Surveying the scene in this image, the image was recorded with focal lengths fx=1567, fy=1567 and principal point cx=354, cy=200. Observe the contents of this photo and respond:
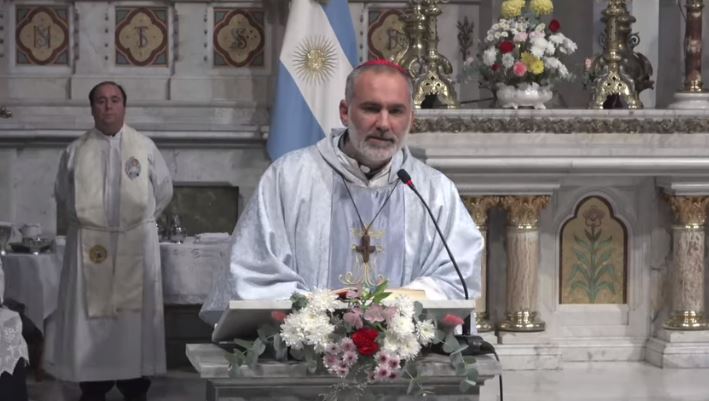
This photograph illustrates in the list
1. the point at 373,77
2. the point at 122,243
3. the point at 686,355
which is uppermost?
the point at 373,77

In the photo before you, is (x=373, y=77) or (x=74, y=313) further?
(x=74, y=313)

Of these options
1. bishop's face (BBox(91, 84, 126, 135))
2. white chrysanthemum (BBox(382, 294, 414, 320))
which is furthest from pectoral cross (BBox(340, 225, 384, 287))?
bishop's face (BBox(91, 84, 126, 135))

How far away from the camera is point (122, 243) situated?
346 inches

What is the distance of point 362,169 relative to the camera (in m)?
5.10

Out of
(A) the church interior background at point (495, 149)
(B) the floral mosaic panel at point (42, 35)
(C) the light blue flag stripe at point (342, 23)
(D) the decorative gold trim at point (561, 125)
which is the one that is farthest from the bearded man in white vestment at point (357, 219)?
(B) the floral mosaic panel at point (42, 35)

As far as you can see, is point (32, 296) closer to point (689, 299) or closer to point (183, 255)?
point (183, 255)

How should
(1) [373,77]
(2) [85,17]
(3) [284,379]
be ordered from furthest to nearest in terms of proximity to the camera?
(2) [85,17] < (1) [373,77] < (3) [284,379]

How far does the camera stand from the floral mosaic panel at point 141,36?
429 inches

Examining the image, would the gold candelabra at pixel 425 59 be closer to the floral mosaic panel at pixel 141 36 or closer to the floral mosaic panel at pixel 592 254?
the floral mosaic panel at pixel 592 254

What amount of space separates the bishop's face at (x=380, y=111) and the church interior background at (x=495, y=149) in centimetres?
394

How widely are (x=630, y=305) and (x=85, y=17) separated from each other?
4241mm

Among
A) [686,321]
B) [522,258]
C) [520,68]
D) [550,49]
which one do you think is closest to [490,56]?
[520,68]

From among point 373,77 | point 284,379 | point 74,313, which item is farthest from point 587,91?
point 284,379

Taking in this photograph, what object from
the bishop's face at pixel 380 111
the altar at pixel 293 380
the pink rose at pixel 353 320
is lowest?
the altar at pixel 293 380
